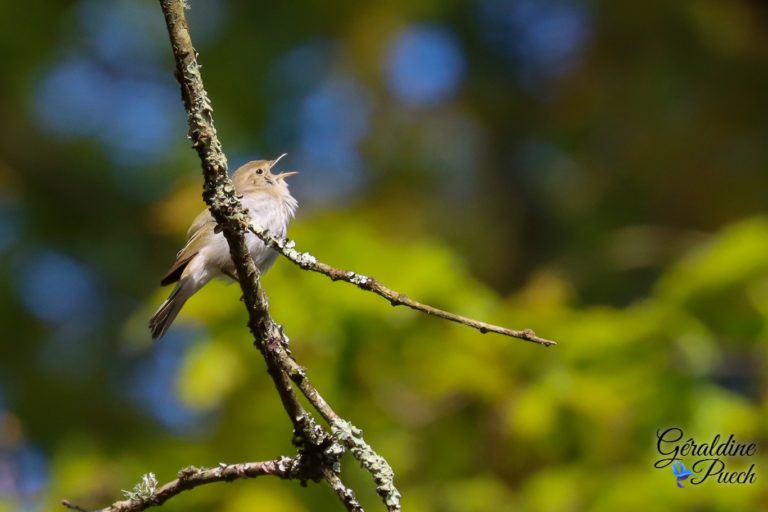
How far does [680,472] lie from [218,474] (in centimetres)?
314

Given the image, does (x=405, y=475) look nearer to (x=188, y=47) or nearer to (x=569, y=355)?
(x=569, y=355)

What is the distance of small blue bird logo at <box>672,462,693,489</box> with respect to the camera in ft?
16.9

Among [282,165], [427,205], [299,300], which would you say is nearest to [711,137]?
[427,205]

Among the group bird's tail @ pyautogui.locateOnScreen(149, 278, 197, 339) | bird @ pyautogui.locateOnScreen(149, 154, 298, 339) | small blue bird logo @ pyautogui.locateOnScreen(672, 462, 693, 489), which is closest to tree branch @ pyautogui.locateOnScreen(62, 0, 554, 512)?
bird @ pyautogui.locateOnScreen(149, 154, 298, 339)

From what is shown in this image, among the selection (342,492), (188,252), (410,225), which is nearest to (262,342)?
(342,492)

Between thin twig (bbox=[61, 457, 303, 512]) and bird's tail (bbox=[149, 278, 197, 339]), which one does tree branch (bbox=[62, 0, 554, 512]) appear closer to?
thin twig (bbox=[61, 457, 303, 512])

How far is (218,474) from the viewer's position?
269 centimetres

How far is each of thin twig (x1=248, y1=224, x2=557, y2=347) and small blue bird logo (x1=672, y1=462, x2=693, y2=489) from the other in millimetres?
2977

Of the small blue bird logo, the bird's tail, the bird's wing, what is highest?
the bird's wing

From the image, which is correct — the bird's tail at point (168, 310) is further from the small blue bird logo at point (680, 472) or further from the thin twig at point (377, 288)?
the small blue bird logo at point (680, 472)

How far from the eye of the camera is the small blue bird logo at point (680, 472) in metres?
5.16

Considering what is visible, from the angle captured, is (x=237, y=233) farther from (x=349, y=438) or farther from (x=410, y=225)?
(x=410, y=225)

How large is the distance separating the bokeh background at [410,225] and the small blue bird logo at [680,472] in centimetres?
28

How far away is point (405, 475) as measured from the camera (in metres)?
6.06
